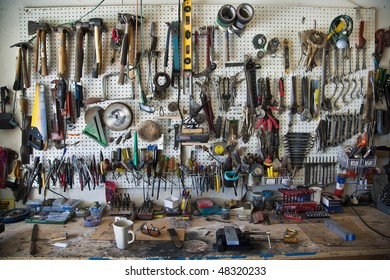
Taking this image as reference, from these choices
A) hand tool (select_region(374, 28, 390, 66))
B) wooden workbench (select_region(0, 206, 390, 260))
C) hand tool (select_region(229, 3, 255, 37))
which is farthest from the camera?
hand tool (select_region(374, 28, 390, 66))

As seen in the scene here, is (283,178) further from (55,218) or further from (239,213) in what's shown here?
(55,218)

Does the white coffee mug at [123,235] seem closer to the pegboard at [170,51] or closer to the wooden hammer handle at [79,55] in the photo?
the pegboard at [170,51]

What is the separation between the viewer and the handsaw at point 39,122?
63.9 inches

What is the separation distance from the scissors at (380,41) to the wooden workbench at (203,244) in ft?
3.24

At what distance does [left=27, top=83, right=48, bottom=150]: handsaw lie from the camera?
1.62 metres

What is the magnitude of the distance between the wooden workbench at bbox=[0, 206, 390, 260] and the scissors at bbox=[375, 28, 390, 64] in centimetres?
99

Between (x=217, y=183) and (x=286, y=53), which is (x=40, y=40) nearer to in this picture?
(x=217, y=183)

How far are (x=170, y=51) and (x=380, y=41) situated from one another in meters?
1.28

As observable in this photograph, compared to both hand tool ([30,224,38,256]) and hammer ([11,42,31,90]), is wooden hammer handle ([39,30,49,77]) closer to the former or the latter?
hammer ([11,42,31,90])

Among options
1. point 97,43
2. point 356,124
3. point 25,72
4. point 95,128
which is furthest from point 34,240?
point 356,124

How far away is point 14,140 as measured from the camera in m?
1.69

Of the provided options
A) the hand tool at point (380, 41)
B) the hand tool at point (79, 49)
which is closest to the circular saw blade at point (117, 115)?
the hand tool at point (79, 49)

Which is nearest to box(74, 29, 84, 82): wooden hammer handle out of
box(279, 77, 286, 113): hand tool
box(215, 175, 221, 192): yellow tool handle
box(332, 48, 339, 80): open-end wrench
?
box(215, 175, 221, 192): yellow tool handle

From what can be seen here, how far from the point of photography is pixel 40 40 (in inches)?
62.3
